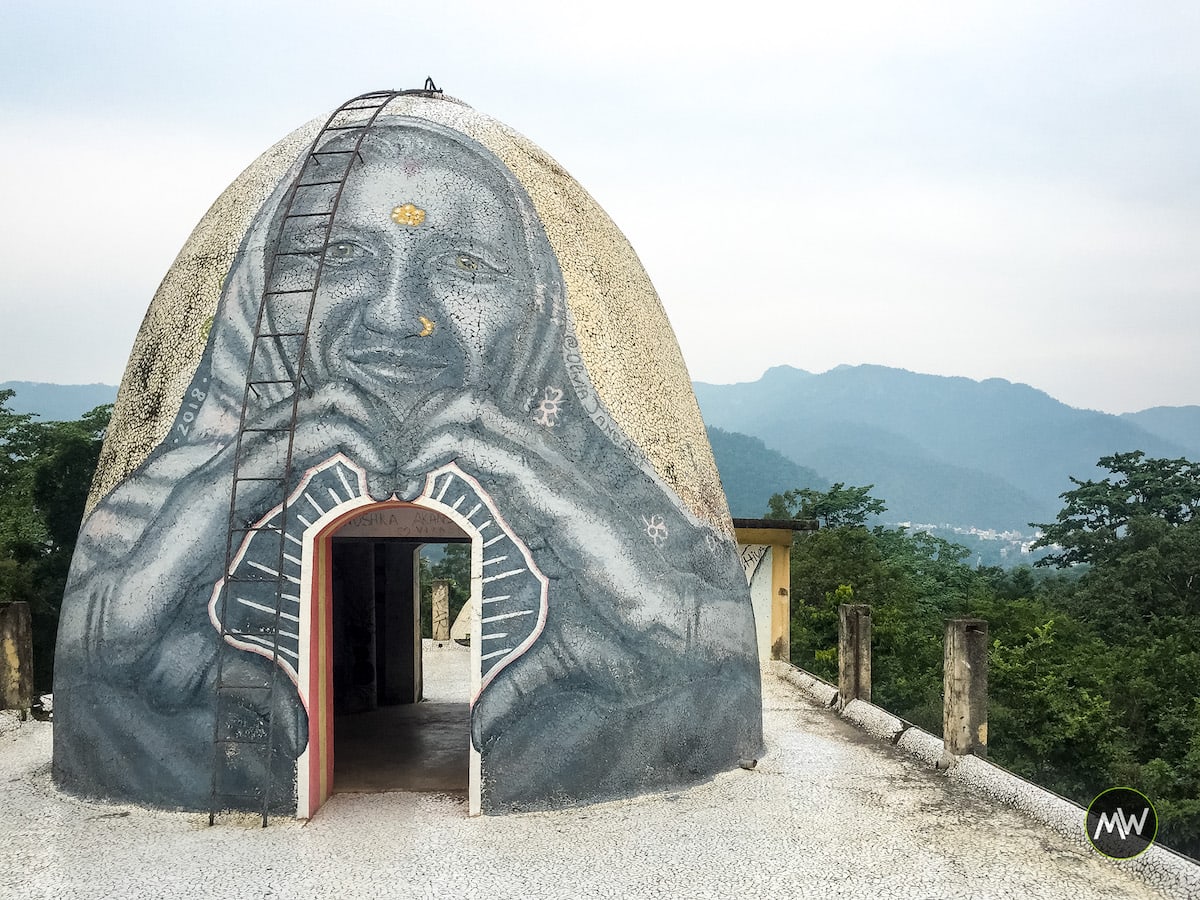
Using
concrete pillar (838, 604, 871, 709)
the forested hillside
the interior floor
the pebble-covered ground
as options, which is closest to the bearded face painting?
the pebble-covered ground

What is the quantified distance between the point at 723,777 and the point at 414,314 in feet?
17.8

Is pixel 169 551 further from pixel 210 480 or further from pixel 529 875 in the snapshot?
pixel 529 875

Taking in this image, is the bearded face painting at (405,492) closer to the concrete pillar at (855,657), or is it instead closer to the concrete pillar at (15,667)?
the concrete pillar at (855,657)

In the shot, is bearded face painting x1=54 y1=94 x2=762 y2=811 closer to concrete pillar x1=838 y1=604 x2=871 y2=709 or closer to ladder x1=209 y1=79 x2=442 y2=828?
ladder x1=209 y1=79 x2=442 y2=828

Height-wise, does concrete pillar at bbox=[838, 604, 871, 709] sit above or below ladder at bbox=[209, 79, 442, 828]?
below

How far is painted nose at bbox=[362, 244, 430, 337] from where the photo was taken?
1009 cm

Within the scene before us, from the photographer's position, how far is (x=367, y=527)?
1198 cm

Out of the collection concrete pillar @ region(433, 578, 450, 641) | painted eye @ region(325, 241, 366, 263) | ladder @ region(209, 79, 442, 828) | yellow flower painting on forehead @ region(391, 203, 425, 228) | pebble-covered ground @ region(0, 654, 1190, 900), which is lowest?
concrete pillar @ region(433, 578, 450, 641)

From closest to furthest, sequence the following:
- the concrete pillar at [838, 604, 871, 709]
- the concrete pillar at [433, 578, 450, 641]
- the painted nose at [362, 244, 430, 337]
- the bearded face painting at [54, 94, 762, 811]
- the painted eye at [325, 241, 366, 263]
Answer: the bearded face painting at [54, 94, 762, 811], the painted nose at [362, 244, 430, 337], the painted eye at [325, 241, 366, 263], the concrete pillar at [838, 604, 871, 709], the concrete pillar at [433, 578, 450, 641]

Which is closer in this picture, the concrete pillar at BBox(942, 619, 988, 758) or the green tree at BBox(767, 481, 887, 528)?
the concrete pillar at BBox(942, 619, 988, 758)

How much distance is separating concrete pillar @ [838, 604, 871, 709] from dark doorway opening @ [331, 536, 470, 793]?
198 inches

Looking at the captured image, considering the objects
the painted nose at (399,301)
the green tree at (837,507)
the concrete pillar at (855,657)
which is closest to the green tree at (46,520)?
the painted nose at (399,301)

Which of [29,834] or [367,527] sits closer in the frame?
[29,834]

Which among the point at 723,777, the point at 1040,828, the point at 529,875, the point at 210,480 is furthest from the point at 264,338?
the point at 1040,828
